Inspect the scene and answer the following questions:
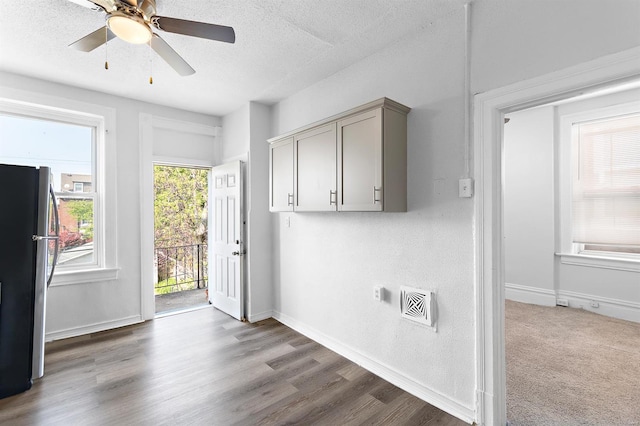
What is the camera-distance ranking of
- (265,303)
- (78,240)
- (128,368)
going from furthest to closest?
(265,303) < (78,240) < (128,368)

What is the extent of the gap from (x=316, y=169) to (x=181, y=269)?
490 cm

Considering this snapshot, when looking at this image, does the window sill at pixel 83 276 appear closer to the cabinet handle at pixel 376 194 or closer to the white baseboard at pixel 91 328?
the white baseboard at pixel 91 328

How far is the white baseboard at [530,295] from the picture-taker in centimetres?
424

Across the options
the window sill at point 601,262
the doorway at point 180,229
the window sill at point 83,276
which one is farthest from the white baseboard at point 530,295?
the window sill at point 83,276

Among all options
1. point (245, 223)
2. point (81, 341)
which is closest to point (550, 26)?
point (245, 223)

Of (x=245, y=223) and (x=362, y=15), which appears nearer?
(x=362, y=15)

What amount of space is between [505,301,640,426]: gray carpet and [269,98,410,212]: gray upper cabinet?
168 centimetres

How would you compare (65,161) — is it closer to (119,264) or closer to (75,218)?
(75,218)

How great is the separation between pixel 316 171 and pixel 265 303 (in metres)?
2.12

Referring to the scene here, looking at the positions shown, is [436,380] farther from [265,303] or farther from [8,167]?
[8,167]

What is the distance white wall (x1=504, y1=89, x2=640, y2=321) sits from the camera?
3836mm

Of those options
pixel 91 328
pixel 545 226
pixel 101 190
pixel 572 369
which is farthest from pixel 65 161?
pixel 545 226

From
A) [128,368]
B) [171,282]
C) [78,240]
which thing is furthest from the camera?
[171,282]

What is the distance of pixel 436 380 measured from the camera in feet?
7.16
